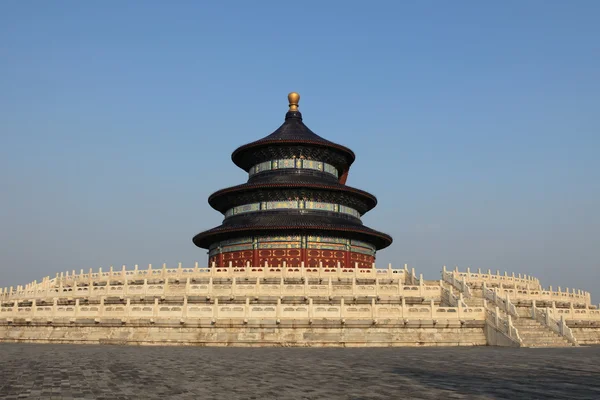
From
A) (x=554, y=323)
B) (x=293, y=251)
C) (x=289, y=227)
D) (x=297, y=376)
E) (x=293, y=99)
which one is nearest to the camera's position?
(x=297, y=376)

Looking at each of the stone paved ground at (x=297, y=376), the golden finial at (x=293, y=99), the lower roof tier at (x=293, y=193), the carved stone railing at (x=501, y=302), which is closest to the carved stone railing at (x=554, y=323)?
the carved stone railing at (x=501, y=302)

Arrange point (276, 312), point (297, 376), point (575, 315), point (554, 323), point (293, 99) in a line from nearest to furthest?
point (297, 376)
point (276, 312)
point (554, 323)
point (575, 315)
point (293, 99)

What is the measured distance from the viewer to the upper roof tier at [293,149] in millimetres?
53344

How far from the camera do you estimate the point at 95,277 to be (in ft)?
131

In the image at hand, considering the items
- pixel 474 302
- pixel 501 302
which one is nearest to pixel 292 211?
pixel 474 302

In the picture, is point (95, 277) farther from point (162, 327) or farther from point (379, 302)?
point (379, 302)

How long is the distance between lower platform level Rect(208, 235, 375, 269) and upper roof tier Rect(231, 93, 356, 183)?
9753mm

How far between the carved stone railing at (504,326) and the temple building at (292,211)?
70.1ft

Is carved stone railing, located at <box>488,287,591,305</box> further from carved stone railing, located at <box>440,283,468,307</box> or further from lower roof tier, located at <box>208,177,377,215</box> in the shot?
lower roof tier, located at <box>208,177,377,215</box>

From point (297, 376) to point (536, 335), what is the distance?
17.1m

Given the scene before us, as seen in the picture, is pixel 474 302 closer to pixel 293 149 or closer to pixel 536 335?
pixel 536 335

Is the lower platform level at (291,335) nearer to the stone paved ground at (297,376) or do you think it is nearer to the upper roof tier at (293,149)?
the stone paved ground at (297,376)

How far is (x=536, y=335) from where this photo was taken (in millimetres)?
26359

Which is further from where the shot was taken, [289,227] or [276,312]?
[289,227]
